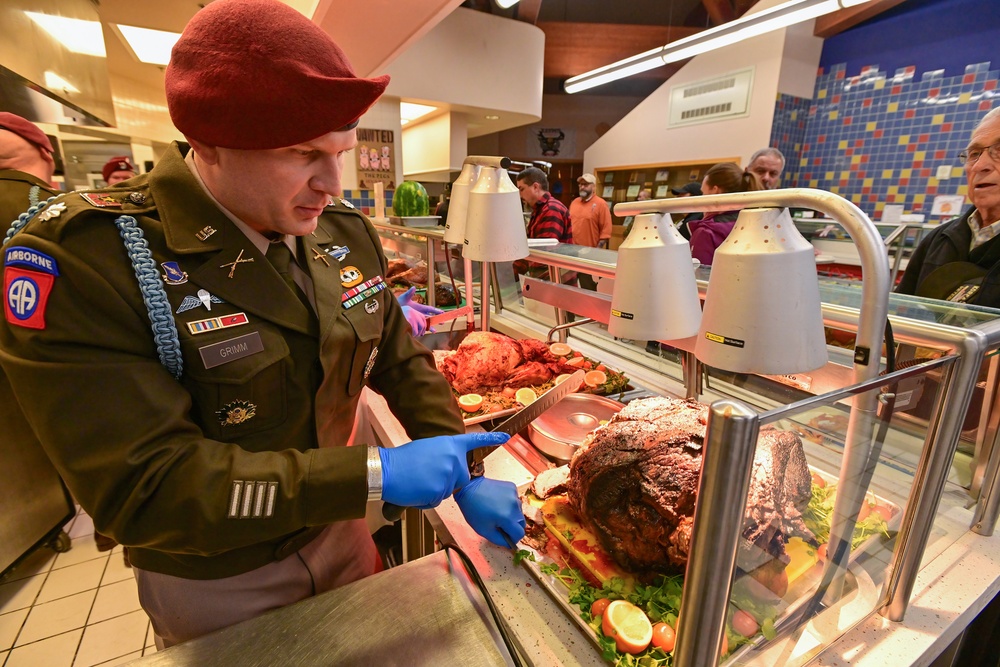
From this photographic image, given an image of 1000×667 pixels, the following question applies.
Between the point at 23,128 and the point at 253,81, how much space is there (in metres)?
2.95

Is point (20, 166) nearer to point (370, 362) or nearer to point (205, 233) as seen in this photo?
point (205, 233)

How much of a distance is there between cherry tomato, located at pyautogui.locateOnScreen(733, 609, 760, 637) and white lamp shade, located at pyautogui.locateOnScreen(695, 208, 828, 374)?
16.0 inches

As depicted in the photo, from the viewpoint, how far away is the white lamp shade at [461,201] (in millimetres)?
2055

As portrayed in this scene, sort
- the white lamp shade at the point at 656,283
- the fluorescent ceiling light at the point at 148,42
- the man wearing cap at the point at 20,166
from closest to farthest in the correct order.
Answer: the white lamp shade at the point at 656,283
the man wearing cap at the point at 20,166
the fluorescent ceiling light at the point at 148,42

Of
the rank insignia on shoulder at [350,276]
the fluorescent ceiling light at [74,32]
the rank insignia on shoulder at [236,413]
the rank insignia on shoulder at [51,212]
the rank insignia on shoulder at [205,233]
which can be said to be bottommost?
the rank insignia on shoulder at [236,413]

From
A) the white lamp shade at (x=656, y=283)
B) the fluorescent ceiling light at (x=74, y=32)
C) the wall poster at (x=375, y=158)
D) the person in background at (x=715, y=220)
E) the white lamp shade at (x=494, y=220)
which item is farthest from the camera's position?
the wall poster at (x=375, y=158)

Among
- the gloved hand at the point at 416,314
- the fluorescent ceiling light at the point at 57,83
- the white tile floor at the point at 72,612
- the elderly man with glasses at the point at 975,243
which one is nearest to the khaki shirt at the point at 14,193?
the fluorescent ceiling light at the point at 57,83

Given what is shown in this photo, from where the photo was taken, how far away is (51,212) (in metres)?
0.92

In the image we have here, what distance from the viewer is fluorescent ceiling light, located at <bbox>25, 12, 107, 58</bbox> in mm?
3508

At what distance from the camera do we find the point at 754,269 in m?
0.77

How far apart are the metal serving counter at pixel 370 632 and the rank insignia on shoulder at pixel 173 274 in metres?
0.74

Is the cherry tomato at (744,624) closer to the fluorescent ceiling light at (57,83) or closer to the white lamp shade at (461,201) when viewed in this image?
the white lamp shade at (461,201)

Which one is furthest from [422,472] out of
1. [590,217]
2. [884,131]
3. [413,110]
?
[413,110]

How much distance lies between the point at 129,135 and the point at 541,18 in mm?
9153
